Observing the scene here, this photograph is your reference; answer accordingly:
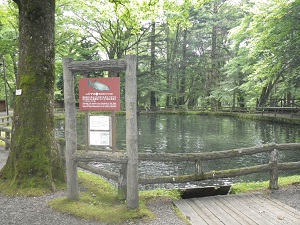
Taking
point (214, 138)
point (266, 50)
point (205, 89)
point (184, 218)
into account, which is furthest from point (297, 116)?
point (184, 218)

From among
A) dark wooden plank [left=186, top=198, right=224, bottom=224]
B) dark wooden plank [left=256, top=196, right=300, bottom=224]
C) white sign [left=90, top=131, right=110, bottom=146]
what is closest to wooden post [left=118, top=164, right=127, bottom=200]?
white sign [left=90, top=131, right=110, bottom=146]

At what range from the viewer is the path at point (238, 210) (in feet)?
13.6

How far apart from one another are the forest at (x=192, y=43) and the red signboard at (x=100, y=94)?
7.96 m

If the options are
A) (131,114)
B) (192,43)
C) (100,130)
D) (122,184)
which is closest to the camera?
(131,114)

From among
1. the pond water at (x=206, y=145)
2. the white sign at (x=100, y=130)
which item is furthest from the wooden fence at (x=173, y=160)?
the pond water at (x=206, y=145)

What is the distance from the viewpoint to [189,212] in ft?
14.7

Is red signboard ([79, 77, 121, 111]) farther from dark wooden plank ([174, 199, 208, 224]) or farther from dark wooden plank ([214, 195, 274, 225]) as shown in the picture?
dark wooden plank ([214, 195, 274, 225])

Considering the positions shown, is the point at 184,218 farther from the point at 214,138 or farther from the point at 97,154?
the point at 214,138

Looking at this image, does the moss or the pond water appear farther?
the pond water

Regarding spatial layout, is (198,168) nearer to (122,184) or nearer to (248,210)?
(248,210)

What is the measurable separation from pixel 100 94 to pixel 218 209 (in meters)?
2.89

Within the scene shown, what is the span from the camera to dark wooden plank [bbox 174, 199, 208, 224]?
4.19 m

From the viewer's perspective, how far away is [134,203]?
4.37 meters

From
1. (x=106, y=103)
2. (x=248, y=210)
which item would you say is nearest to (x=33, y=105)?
(x=106, y=103)
